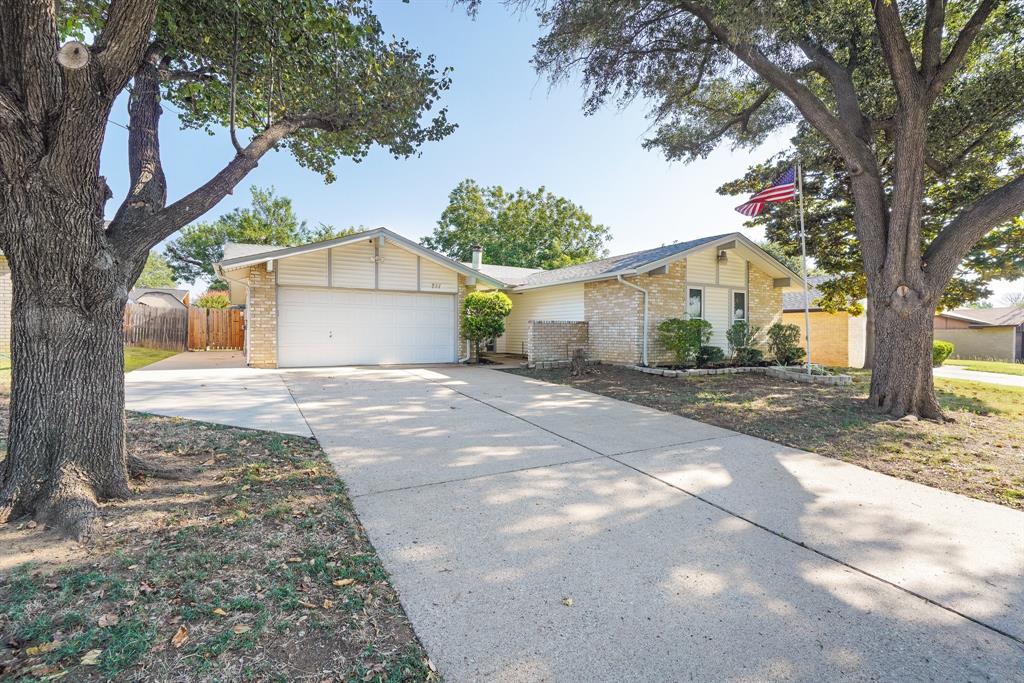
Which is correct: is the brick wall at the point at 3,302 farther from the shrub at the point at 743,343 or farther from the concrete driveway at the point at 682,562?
the shrub at the point at 743,343

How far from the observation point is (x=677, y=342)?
11.2 m

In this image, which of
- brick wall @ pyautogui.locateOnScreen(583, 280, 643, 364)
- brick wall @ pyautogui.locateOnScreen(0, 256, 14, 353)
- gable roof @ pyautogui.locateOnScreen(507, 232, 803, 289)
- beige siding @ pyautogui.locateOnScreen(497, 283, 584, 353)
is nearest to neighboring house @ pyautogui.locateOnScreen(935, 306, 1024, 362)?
gable roof @ pyautogui.locateOnScreen(507, 232, 803, 289)

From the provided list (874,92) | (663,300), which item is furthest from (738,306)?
(874,92)

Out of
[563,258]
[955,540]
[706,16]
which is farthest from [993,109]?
[563,258]

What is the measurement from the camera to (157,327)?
1759 centimetres

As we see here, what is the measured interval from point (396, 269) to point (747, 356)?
10525 mm

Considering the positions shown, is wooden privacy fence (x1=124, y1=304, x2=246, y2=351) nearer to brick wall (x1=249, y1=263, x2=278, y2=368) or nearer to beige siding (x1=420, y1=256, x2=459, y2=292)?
brick wall (x1=249, y1=263, x2=278, y2=368)

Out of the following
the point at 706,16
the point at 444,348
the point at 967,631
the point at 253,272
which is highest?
the point at 706,16

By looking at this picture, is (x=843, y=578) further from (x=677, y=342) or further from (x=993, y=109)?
(x=993, y=109)

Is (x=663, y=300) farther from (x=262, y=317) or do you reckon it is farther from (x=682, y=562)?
(x=262, y=317)

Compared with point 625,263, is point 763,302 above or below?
below

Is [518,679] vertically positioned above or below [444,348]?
below

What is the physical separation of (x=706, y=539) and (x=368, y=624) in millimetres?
2136

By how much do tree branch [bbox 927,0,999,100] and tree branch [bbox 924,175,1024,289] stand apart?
71.0 inches
